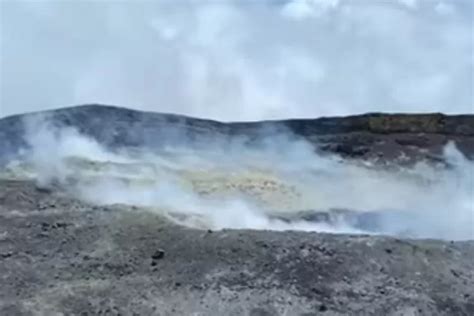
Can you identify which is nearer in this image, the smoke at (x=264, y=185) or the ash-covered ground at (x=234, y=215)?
the ash-covered ground at (x=234, y=215)

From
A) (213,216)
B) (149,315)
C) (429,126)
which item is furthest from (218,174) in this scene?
(149,315)

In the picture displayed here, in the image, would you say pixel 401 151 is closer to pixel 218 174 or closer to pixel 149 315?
pixel 218 174

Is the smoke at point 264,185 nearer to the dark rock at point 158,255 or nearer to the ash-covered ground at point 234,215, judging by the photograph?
the ash-covered ground at point 234,215

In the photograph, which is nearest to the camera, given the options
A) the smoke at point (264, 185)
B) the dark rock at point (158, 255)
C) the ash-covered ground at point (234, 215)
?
the ash-covered ground at point (234, 215)

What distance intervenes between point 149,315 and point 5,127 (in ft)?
25.8

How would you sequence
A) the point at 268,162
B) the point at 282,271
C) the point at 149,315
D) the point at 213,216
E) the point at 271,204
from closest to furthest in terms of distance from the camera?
the point at 149,315 < the point at 282,271 < the point at 213,216 < the point at 271,204 < the point at 268,162

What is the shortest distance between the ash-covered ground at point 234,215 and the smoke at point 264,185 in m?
0.04

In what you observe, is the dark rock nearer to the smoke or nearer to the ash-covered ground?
the ash-covered ground

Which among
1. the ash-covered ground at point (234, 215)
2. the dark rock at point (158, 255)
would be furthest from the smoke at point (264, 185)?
the dark rock at point (158, 255)

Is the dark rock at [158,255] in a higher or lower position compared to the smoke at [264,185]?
lower

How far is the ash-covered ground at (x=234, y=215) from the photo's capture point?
8.27 meters

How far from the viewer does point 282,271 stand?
28.2ft

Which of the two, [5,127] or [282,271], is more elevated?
[5,127]

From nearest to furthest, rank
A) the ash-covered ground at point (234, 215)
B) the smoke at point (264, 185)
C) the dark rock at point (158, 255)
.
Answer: the ash-covered ground at point (234, 215)
the dark rock at point (158, 255)
the smoke at point (264, 185)
